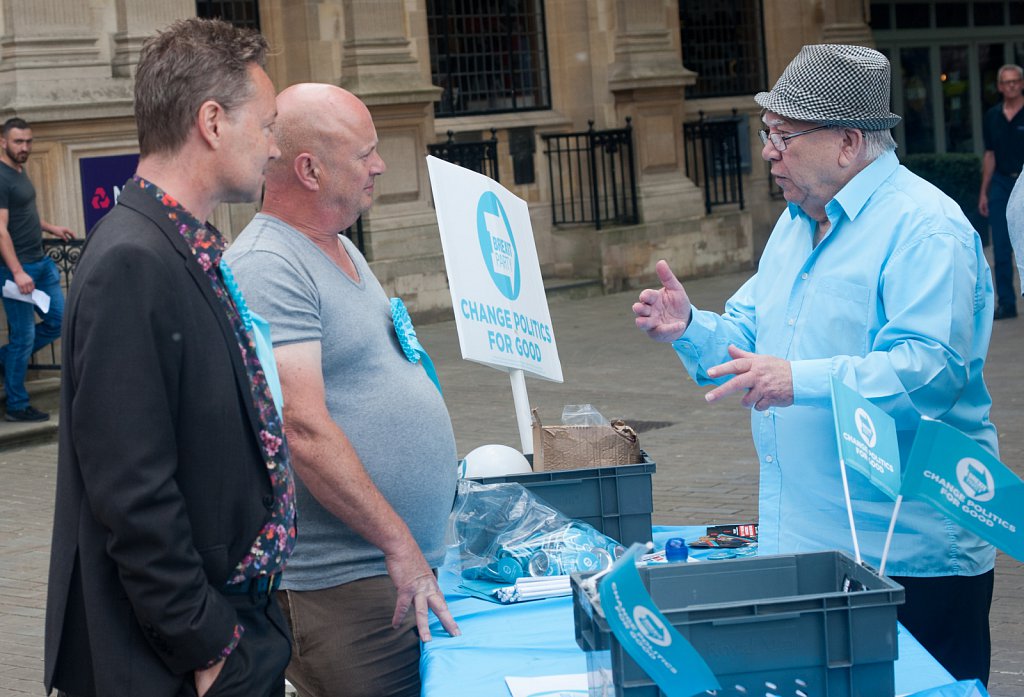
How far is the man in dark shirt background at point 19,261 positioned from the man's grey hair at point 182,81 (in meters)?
7.53

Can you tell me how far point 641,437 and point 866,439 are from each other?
5816 millimetres

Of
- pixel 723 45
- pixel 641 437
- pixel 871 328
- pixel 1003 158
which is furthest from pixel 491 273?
pixel 723 45

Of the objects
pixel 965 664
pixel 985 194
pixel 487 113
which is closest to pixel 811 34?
pixel 487 113

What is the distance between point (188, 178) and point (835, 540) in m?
1.74

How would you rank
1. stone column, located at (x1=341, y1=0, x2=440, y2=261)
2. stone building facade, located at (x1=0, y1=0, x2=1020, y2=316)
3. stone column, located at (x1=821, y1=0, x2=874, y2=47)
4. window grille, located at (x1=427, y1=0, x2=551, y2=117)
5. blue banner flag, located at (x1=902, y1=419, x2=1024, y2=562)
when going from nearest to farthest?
blue banner flag, located at (x1=902, y1=419, x2=1024, y2=562) < stone building facade, located at (x1=0, y1=0, x2=1020, y2=316) < stone column, located at (x1=341, y1=0, x2=440, y2=261) < window grille, located at (x1=427, y1=0, x2=551, y2=117) < stone column, located at (x1=821, y1=0, x2=874, y2=47)

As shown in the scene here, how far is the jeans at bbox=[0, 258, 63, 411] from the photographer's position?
32.1 feet

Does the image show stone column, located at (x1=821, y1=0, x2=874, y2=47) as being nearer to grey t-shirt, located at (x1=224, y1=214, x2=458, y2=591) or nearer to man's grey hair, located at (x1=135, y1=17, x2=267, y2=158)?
grey t-shirt, located at (x1=224, y1=214, x2=458, y2=591)

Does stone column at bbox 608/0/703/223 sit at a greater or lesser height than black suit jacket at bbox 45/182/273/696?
greater

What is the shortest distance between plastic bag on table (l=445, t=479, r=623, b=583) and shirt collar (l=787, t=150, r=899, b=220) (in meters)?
1.09

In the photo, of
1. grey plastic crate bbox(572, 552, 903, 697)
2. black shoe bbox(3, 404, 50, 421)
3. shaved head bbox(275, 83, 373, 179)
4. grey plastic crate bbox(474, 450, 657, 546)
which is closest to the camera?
grey plastic crate bbox(572, 552, 903, 697)

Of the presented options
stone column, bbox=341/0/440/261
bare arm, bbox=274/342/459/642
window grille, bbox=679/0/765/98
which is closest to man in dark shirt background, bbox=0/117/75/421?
stone column, bbox=341/0/440/261

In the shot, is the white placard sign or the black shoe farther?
the black shoe

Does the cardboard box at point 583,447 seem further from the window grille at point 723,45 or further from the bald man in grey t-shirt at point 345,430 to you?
the window grille at point 723,45

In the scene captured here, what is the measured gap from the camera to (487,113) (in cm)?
1639
